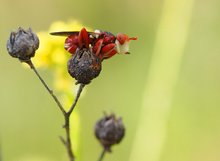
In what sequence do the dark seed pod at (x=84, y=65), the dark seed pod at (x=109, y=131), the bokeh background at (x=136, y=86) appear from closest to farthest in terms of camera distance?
1. the dark seed pod at (x=84, y=65)
2. the dark seed pod at (x=109, y=131)
3. the bokeh background at (x=136, y=86)

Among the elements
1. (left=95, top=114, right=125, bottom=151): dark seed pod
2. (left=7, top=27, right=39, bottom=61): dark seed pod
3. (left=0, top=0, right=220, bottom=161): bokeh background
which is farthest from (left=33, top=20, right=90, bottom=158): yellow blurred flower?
(left=0, top=0, right=220, bottom=161): bokeh background

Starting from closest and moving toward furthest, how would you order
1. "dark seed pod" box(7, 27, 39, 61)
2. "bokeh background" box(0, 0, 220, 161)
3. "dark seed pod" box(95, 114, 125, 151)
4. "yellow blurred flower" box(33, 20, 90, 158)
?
"dark seed pod" box(7, 27, 39, 61), "dark seed pod" box(95, 114, 125, 151), "yellow blurred flower" box(33, 20, 90, 158), "bokeh background" box(0, 0, 220, 161)

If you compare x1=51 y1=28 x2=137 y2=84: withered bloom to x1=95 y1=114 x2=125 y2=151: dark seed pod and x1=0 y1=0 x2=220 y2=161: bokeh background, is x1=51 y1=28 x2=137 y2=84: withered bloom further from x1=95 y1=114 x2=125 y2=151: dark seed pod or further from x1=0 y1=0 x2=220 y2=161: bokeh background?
x1=0 y1=0 x2=220 y2=161: bokeh background

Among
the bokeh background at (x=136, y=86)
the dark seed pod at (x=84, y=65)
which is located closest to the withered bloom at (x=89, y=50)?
the dark seed pod at (x=84, y=65)

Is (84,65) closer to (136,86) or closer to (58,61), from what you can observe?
(58,61)

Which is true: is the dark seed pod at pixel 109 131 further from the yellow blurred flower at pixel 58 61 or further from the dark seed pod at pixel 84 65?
the dark seed pod at pixel 84 65

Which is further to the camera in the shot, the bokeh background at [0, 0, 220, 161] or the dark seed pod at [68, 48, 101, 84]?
the bokeh background at [0, 0, 220, 161]

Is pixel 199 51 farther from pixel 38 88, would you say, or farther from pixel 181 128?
pixel 38 88

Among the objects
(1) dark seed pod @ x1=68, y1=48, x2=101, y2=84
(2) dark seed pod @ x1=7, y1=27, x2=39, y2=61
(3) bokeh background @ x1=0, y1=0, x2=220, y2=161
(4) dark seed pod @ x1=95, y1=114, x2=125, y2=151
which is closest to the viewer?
(1) dark seed pod @ x1=68, y1=48, x2=101, y2=84
